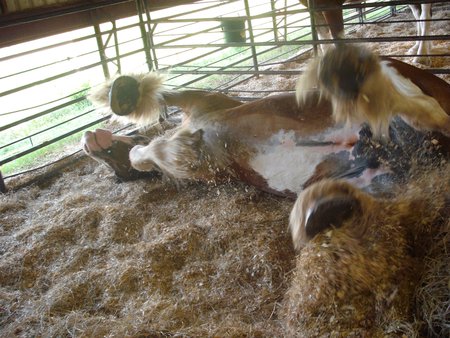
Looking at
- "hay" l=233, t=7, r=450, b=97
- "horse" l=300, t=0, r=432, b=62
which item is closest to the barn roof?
"hay" l=233, t=7, r=450, b=97

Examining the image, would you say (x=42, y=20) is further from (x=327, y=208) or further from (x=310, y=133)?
(x=327, y=208)

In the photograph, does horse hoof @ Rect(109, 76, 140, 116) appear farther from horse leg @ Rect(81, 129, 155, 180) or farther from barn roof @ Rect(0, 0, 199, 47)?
barn roof @ Rect(0, 0, 199, 47)

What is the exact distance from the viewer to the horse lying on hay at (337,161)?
57.4 inches

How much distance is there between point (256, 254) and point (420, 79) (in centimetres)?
110

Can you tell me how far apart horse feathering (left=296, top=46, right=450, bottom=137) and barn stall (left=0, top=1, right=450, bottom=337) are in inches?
9.4

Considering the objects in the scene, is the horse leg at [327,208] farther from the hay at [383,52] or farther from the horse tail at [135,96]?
the hay at [383,52]

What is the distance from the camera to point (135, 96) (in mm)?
2857

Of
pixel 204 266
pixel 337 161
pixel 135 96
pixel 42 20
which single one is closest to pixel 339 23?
pixel 135 96

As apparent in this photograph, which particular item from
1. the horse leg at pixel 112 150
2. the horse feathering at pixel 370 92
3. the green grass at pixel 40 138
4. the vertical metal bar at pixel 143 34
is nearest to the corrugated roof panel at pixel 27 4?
the green grass at pixel 40 138

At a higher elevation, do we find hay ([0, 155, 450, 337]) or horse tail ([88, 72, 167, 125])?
horse tail ([88, 72, 167, 125])

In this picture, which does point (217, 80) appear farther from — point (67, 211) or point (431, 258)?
point (431, 258)

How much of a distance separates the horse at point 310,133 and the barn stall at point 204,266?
0.42 feet

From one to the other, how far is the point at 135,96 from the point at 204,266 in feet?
4.11

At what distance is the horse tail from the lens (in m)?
2.81
